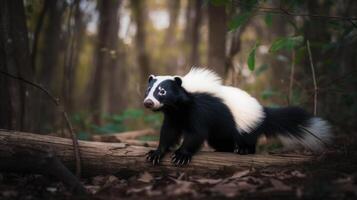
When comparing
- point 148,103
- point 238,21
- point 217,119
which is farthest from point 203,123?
point 238,21

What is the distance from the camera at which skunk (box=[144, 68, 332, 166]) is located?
646cm

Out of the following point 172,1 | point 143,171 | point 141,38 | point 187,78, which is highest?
point 172,1

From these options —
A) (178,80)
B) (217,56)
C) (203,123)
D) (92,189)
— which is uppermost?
(217,56)

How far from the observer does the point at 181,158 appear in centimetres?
600

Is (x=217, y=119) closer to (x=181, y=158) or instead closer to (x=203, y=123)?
(x=203, y=123)

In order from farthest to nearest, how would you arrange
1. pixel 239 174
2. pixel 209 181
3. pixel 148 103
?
1. pixel 148 103
2. pixel 239 174
3. pixel 209 181

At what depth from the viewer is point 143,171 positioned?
5.97 metres

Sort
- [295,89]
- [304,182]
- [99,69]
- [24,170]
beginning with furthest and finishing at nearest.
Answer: [99,69] → [295,89] → [24,170] → [304,182]

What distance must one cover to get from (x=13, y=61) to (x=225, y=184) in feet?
14.6

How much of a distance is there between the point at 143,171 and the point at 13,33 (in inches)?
138

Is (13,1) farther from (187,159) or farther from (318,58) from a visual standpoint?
(318,58)

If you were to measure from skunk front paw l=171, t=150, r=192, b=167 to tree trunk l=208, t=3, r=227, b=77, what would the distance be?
13.5ft

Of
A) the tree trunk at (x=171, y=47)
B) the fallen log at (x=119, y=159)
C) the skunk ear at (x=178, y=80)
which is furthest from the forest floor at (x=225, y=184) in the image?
the tree trunk at (x=171, y=47)

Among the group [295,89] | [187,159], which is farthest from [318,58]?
[187,159]
